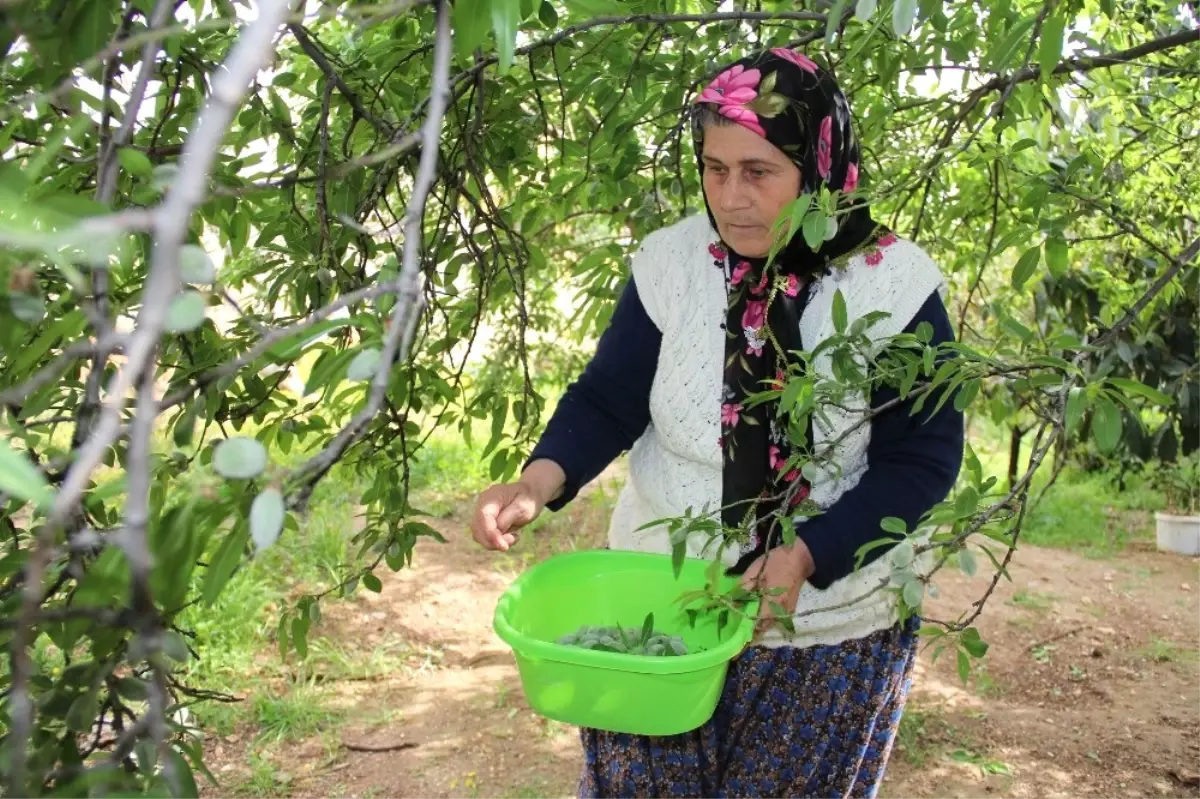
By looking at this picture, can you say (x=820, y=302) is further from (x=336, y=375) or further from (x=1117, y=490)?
(x=1117, y=490)

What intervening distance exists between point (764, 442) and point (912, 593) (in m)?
0.58

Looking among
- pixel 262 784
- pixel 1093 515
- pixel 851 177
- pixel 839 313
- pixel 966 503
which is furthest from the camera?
pixel 1093 515

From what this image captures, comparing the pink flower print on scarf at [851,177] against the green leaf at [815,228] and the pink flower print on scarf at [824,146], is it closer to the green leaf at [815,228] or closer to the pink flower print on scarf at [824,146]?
the pink flower print on scarf at [824,146]

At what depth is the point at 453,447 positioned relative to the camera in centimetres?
579

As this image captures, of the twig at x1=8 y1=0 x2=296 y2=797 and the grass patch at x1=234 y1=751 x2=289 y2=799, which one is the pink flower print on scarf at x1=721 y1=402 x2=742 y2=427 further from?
the grass patch at x1=234 y1=751 x2=289 y2=799

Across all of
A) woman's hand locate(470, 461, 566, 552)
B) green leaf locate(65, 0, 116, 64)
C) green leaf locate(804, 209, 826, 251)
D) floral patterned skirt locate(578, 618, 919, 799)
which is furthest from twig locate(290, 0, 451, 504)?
floral patterned skirt locate(578, 618, 919, 799)

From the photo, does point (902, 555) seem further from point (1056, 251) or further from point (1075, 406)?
point (1056, 251)

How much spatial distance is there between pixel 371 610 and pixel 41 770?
11.1ft

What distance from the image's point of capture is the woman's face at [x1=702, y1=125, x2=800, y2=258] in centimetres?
170

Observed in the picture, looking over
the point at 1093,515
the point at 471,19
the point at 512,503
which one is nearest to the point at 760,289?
the point at 512,503

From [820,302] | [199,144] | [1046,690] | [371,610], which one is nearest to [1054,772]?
[1046,690]

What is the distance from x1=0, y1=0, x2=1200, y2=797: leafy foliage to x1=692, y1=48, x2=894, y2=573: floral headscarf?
4.0 inches

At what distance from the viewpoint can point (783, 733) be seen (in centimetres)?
190

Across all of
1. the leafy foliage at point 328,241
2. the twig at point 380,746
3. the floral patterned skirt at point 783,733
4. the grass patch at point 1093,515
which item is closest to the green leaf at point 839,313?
the leafy foliage at point 328,241
